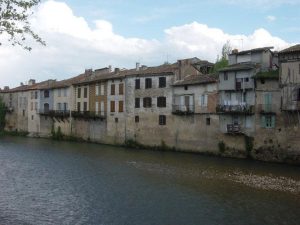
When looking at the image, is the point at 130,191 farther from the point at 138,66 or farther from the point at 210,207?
the point at 138,66

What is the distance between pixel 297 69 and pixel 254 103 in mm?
5730

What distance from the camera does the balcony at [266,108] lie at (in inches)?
1665

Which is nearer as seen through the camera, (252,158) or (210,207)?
(210,207)

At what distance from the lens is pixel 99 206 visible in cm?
2447

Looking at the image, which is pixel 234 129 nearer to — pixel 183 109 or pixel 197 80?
pixel 183 109

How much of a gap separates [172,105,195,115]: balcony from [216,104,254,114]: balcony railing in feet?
12.8

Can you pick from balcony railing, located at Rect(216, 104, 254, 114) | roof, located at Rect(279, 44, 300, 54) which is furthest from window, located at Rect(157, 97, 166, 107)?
roof, located at Rect(279, 44, 300, 54)

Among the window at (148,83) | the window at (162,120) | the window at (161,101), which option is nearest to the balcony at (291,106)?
the window at (162,120)

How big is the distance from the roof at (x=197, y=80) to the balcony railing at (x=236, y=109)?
330cm

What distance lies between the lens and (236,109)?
44.8m

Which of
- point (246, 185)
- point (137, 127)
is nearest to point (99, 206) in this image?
point (246, 185)

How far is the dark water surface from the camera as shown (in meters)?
22.4

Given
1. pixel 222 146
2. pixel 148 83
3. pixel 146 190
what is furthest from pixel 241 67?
pixel 146 190

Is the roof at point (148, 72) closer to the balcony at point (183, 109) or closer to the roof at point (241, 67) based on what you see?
the balcony at point (183, 109)
